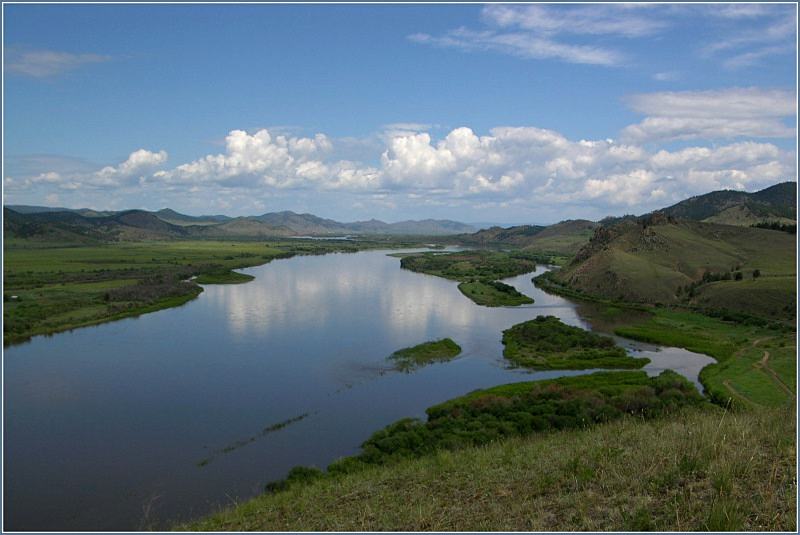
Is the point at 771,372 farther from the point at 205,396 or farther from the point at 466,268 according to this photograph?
the point at 466,268

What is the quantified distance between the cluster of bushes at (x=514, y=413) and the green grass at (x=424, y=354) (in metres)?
7.10

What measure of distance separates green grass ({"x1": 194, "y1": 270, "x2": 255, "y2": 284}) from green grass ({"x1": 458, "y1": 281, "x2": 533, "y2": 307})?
31.7 metres

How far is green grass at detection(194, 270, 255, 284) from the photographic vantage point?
7606 cm

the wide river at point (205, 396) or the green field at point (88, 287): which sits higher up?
the green field at point (88, 287)

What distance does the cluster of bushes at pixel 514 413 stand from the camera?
1945 cm

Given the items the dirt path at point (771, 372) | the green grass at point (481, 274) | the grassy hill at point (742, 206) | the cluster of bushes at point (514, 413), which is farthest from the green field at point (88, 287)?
the grassy hill at point (742, 206)

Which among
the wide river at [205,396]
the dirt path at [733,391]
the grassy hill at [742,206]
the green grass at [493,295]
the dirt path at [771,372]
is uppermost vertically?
the grassy hill at [742,206]

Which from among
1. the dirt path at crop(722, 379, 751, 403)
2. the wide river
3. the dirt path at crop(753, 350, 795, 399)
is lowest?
the wide river

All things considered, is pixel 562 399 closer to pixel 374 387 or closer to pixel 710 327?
pixel 374 387

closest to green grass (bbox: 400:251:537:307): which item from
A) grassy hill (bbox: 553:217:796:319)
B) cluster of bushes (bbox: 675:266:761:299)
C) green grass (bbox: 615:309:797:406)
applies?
grassy hill (bbox: 553:217:796:319)

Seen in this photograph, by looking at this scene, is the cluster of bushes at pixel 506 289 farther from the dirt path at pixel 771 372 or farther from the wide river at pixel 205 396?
the dirt path at pixel 771 372

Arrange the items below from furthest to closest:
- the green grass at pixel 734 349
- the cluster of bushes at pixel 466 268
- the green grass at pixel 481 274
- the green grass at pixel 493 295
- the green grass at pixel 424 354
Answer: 1. the cluster of bushes at pixel 466 268
2. the green grass at pixel 481 274
3. the green grass at pixel 493 295
4. the green grass at pixel 424 354
5. the green grass at pixel 734 349

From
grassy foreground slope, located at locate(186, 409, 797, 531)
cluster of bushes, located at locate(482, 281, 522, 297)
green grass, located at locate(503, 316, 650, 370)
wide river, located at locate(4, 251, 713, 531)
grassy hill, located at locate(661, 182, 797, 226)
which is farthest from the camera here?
grassy hill, located at locate(661, 182, 797, 226)

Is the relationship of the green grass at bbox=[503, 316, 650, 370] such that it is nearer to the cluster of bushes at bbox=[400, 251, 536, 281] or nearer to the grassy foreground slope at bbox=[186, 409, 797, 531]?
the grassy foreground slope at bbox=[186, 409, 797, 531]
